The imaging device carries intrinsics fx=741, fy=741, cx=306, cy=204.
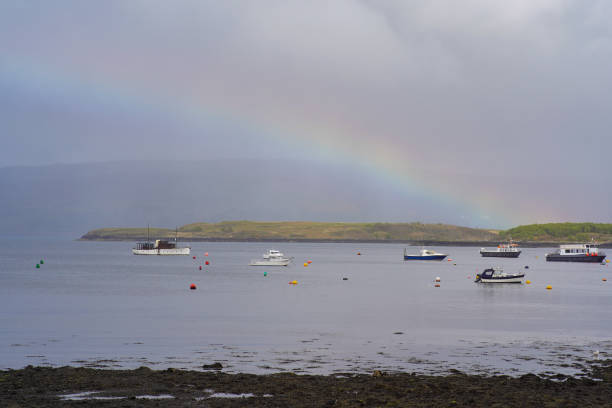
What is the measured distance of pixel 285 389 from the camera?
70.8 ft

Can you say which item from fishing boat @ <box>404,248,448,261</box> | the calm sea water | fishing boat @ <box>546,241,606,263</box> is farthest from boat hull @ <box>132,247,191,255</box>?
the calm sea water

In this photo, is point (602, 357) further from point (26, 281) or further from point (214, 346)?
point (26, 281)

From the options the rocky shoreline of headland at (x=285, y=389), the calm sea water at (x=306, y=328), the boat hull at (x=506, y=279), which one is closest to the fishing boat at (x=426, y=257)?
the boat hull at (x=506, y=279)

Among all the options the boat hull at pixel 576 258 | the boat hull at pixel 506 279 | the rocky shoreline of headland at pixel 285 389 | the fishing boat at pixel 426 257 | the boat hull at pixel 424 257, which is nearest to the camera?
the rocky shoreline of headland at pixel 285 389

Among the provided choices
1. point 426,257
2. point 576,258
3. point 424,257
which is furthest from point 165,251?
point 576,258

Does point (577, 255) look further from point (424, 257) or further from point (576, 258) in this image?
point (424, 257)

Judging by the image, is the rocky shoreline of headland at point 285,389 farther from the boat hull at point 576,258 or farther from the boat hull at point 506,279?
the boat hull at point 576,258

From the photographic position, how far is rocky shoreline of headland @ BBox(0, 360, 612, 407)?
19.8 m

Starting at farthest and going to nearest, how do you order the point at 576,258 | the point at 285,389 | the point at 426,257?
the point at 426,257
the point at 576,258
the point at 285,389

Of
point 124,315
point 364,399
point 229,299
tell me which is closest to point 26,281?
point 229,299

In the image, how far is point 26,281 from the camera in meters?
82.1

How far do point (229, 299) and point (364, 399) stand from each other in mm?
40133

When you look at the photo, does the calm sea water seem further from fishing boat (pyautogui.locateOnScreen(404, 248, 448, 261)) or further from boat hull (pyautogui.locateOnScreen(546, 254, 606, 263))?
fishing boat (pyautogui.locateOnScreen(404, 248, 448, 261))

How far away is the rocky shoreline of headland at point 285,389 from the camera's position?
1977cm
